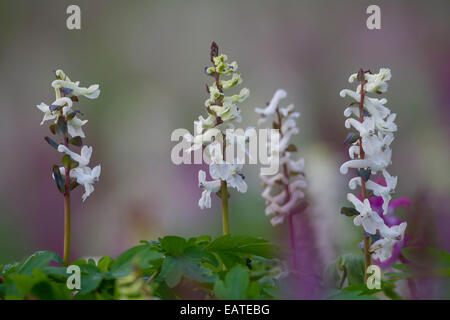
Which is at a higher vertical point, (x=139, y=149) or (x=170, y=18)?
(x=170, y=18)

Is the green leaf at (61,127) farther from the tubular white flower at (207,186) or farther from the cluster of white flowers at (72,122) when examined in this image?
the tubular white flower at (207,186)

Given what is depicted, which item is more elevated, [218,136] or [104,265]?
[218,136]

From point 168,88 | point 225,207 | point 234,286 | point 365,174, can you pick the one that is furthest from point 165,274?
point 168,88

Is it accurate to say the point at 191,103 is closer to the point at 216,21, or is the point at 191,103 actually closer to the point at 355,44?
the point at 216,21

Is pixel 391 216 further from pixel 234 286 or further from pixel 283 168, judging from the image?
pixel 234 286
